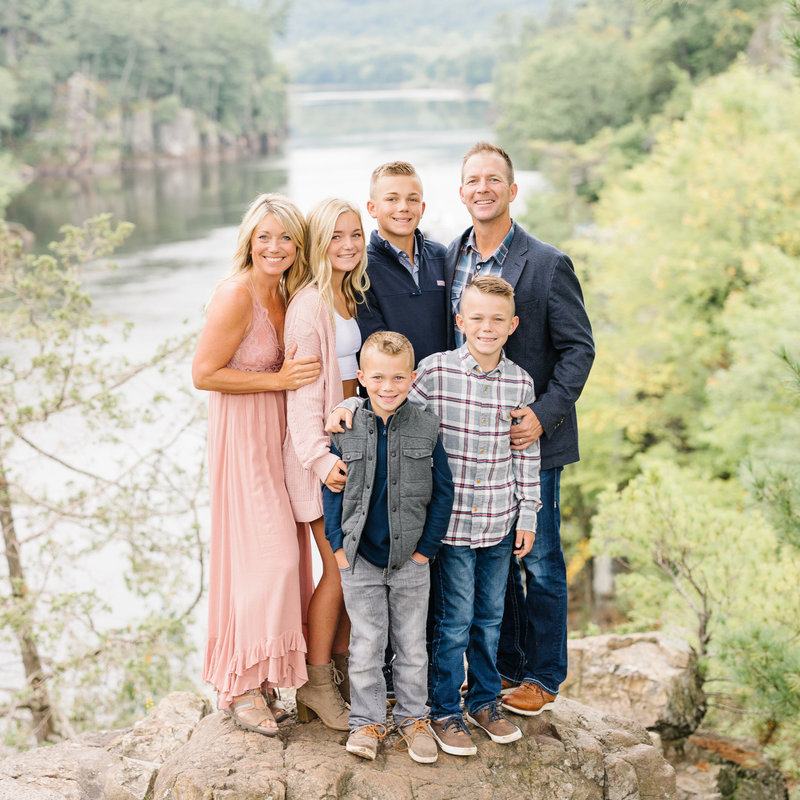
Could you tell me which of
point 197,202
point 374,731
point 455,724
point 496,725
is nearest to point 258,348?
point 374,731

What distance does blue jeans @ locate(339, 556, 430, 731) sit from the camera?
3211 millimetres

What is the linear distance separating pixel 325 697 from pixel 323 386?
1.33 meters

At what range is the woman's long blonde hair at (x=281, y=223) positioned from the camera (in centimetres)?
327

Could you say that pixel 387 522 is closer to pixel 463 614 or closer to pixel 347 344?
pixel 463 614

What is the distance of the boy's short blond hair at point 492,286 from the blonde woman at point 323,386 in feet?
1.63

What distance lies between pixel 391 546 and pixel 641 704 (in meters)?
3.16

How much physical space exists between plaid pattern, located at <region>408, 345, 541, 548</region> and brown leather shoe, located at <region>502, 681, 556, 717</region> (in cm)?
85

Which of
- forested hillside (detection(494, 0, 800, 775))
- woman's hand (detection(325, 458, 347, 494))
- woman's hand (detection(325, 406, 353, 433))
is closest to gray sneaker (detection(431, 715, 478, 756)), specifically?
woman's hand (detection(325, 458, 347, 494))

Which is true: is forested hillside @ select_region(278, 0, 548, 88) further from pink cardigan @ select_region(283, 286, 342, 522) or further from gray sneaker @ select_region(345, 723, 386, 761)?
gray sneaker @ select_region(345, 723, 386, 761)

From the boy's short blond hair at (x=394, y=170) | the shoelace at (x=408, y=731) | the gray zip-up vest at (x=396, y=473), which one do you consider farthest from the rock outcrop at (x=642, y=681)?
the boy's short blond hair at (x=394, y=170)

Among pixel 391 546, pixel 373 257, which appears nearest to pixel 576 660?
pixel 391 546

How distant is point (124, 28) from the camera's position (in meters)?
47.2

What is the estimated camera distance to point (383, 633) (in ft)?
10.7

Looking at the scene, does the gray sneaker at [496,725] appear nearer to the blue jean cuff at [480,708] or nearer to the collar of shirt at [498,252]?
the blue jean cuff at [480,708]
